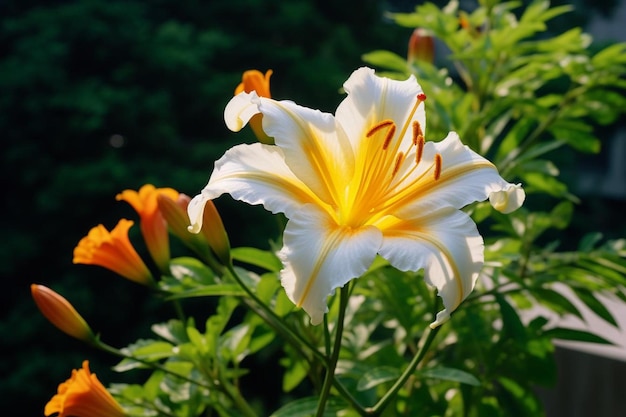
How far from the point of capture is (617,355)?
1.37 metres

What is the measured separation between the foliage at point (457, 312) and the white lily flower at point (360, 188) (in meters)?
0.06

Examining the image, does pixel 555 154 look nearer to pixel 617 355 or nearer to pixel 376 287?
pixel 617 355

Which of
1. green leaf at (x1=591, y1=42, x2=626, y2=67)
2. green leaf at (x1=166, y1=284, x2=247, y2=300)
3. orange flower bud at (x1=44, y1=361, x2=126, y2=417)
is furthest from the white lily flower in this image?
green leaf at (x1=591, y1=42, x2=626, y2=67)

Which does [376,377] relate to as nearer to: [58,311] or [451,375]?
[451,375]

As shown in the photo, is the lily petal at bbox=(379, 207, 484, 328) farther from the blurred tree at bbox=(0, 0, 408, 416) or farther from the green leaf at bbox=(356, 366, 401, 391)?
the blurred tree at bbox=(0, 0, 408, 416)

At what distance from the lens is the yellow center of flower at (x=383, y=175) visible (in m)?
0.67

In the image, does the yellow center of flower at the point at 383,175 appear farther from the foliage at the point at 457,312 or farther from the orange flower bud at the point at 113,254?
the orange flower bud at the point at 113,254

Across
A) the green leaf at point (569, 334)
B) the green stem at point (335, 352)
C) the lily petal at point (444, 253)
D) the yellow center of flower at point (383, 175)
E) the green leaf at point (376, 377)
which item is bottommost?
the green leaf at point (569, 334)

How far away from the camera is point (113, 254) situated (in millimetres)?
857

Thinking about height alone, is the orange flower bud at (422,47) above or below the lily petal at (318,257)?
above

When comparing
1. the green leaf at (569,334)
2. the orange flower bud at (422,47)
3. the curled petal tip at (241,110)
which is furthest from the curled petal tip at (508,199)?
the orange flower bud at (422,47)

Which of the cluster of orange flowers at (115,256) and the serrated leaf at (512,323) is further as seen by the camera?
the serrated leaf at (512,323)

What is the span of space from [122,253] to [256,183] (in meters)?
0.29

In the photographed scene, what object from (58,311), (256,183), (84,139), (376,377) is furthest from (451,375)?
(84,139)
